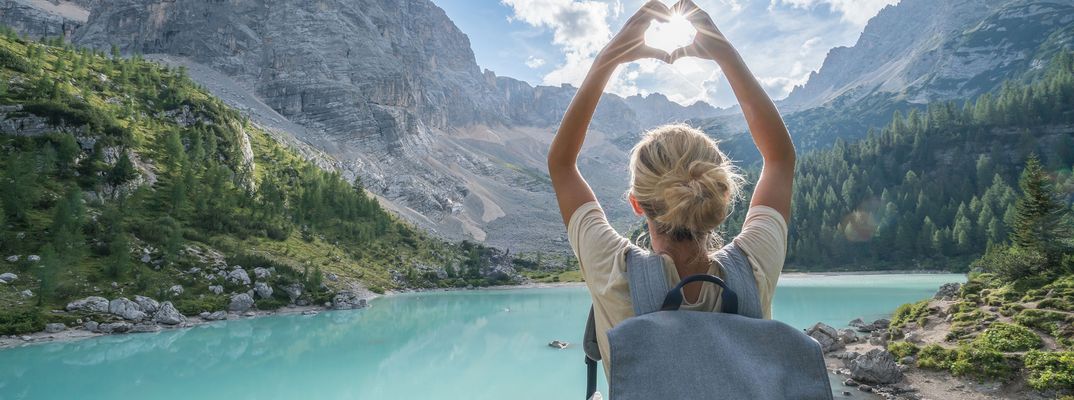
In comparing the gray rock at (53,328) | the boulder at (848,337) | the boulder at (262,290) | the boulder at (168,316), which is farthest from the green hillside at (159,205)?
the boulder at (848,337)

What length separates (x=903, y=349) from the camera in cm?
2178

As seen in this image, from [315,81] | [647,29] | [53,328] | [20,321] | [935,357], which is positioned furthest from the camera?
[315,81]

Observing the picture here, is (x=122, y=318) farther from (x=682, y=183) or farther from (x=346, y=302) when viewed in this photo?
(x=682, y=183)

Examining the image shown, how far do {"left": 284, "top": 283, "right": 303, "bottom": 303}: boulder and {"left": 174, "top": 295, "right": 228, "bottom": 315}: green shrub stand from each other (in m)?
6.58

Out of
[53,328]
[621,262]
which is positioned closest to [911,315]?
[621,262]

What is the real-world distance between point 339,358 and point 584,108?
→ 96.6 feet

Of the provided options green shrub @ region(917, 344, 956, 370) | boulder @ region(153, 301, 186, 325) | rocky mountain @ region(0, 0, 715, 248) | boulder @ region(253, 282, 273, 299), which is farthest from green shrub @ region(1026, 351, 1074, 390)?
rocky mountain @ region(0, 0, 715, 248)

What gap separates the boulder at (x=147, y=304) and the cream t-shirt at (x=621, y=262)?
4592cm

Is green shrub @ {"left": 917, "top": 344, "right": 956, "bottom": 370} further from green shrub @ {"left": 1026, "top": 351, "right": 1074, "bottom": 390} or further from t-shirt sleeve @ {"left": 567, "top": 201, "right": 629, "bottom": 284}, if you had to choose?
t-shirt sleeve @ {"left": 567, "top": 201, "right": 629, "bottom": 284}

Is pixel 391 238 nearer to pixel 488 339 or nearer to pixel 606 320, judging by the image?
pixel 488 339

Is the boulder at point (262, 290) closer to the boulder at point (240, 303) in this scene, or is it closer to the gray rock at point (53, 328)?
the boulder at point (240, 303)

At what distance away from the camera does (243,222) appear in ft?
207

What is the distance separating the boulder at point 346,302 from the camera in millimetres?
52125

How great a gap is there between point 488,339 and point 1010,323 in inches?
1043
